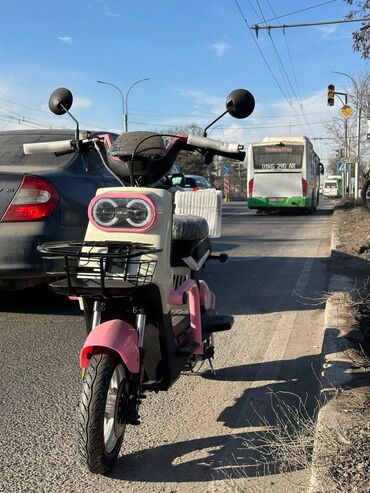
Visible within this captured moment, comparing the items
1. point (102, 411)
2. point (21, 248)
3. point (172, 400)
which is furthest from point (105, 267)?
point (21, 248)

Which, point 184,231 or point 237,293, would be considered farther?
point 237,293

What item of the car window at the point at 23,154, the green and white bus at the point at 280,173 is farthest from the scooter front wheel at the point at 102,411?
the green and white bus at the point at 280,173

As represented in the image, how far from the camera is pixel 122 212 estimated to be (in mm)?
2902

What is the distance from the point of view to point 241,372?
4258 millimetres

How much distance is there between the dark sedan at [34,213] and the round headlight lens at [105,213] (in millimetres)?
1951

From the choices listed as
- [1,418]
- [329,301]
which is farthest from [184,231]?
[329,301]

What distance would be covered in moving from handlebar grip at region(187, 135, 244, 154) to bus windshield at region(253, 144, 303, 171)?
70.0ft

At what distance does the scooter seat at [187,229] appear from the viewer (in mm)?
3467

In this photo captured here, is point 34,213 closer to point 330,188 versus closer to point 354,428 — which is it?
point 354,428

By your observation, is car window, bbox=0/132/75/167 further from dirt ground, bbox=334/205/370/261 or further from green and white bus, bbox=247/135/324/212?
green and white bus, bbox=247/135/324/212

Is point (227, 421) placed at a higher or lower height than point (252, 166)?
lower

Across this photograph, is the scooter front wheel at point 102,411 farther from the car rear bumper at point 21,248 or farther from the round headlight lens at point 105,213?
the car rear bumper at point 21,248

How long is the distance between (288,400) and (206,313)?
81 cm

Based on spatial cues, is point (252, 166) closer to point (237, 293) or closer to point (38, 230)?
point (237, 293)
